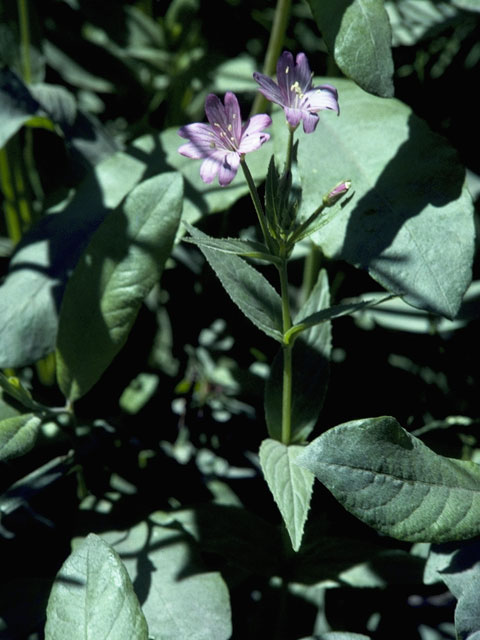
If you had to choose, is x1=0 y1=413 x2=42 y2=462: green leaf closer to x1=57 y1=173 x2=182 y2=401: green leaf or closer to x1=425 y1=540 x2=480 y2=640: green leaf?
x1=57 y1=173 x2=182 y2=401: green leaf

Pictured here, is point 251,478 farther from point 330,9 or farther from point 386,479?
point 330,9

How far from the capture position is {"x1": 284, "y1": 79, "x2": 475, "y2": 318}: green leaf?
75 cm

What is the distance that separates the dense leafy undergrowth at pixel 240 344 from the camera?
669 millimetres

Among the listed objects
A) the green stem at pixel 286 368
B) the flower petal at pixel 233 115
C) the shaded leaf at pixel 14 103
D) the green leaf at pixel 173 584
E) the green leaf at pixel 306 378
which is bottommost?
the green leaf at pixel 173 584

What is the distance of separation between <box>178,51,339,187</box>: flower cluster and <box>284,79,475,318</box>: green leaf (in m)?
0.13

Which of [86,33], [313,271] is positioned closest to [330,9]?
[313,271]

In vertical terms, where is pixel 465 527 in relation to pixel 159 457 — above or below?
above

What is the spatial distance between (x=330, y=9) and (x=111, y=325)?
39 centimetres

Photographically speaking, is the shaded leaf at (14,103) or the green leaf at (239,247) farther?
the shaded leaf at (14,103)

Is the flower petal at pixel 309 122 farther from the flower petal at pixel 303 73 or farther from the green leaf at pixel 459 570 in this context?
the green leaf at pixel 459 570

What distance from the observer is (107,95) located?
1297mm

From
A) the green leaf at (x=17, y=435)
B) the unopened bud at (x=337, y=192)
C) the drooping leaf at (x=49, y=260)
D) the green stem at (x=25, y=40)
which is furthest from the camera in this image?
the green stem at (x=25, y=40)

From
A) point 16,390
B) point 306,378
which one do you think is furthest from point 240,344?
point 16,390

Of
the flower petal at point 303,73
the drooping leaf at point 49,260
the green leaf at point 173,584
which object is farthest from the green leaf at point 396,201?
the green leaf at point 173,584
